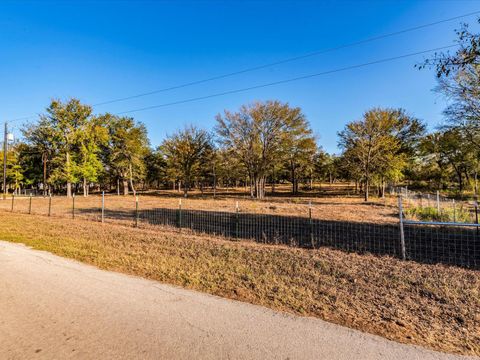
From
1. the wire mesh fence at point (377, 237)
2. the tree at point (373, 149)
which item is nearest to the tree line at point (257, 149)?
the tree at point (373, 149)

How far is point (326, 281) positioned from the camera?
4805 millimetres

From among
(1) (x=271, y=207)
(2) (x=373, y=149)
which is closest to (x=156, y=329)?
(1) (x=271, y=207)

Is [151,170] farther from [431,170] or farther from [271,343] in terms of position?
[271,343]

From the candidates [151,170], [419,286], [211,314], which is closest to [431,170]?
[419,286]

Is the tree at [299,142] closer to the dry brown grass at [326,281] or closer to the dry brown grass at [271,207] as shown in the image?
the dry brown grass at [271,207]

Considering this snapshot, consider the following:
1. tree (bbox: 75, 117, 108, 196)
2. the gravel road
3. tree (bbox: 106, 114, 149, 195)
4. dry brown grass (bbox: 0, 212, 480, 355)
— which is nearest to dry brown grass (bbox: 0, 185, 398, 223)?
dry brown grass (bbox: 0, 212, 480, 355)

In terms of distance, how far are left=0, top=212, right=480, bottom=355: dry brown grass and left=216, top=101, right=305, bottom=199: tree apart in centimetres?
2664

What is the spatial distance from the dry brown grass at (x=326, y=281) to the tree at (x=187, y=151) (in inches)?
1260

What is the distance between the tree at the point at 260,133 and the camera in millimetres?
33500

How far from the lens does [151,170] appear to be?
61500 mm

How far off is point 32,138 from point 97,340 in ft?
186

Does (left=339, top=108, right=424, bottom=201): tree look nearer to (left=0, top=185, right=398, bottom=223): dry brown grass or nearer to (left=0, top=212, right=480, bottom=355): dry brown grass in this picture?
(left=0, top=185, right=398, bottom=223): dry brown grass

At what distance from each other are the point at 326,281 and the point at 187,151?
121 feet

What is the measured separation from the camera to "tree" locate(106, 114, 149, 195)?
4478 centimetres
